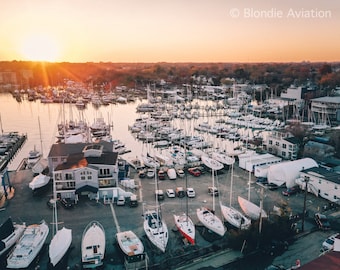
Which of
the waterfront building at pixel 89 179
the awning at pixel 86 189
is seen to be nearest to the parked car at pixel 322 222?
the waterfront building at pixel 89 179

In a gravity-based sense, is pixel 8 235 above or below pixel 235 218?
above

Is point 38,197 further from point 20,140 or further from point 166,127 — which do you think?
point 166,127

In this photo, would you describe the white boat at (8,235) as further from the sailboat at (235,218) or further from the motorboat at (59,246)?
the sailboat at (235,218)

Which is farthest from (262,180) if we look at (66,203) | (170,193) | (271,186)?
(66,203)

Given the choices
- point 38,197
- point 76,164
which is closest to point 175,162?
point 76,164

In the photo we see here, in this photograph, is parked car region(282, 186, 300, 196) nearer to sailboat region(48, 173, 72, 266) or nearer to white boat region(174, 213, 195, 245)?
white boat region(174, 213, 195, 245)

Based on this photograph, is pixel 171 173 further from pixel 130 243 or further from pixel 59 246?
pixel 59 246

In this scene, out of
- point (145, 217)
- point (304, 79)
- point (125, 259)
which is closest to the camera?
point (125, 259)
